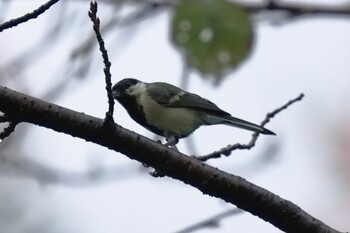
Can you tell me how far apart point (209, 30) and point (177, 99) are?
1.07 m

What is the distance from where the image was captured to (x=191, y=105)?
3.43 metres

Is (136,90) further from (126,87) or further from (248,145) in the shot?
(248,145)

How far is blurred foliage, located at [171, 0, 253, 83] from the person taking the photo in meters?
2.47

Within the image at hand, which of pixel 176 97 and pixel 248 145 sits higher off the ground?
pixel 176 97

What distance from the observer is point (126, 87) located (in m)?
3.55

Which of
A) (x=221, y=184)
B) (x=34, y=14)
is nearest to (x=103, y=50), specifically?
(x=34, y=14)

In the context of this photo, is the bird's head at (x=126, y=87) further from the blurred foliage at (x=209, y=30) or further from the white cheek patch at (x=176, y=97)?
the blurred foliage at (x=209, y=30)

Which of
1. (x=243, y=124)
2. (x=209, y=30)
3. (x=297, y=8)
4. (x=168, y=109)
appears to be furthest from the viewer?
(x=168, y=109)

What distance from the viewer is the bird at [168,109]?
323cm

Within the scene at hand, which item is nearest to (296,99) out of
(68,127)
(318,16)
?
(318,16)

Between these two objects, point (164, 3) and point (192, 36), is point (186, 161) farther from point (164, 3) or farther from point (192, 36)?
point (164, 3)

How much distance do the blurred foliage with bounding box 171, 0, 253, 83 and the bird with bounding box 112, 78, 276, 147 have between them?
2.08ft

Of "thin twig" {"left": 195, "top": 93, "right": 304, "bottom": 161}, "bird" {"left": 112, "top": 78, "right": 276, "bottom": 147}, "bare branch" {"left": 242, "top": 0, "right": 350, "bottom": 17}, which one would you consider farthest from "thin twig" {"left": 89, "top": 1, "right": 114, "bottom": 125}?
"bird" {"left": 112, "top": 78, "right": 276, "bottom": 147}

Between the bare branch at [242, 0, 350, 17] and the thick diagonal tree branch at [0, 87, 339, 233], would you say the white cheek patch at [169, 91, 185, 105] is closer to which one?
the bare branch at [242, 0, 350, 17]
